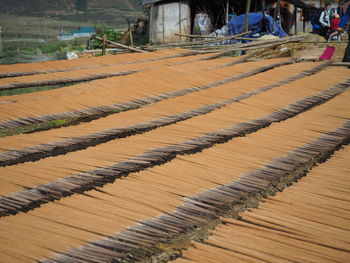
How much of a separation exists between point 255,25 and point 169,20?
3209 millimetres

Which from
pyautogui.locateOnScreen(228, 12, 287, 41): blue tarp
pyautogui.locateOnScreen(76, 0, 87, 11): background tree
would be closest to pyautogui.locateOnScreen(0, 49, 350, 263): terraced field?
pyautogui.locateOnScreen(228, 12, 287, 41): blue tarp

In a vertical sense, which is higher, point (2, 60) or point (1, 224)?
point (2, 60)

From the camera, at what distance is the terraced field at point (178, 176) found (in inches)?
55.4

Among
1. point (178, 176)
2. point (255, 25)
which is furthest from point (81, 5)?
point (178, 176)

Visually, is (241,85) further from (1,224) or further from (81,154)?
(1,224)

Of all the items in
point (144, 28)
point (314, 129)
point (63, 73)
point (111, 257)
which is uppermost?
point (144, 28)

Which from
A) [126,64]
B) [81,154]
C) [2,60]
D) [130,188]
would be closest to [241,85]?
[126,64]

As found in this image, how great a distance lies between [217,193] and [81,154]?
32.4 inches

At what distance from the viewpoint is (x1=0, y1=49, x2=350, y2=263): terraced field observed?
4.62ft

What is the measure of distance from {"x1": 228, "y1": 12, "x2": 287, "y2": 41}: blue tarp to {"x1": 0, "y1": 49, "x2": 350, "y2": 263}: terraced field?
9.13 metres

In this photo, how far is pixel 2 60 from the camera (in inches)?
318

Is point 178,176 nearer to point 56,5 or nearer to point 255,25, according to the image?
point 255,25

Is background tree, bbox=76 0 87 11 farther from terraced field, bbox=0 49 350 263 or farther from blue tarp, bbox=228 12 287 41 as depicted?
terraced field, bbox=0 49 350 263

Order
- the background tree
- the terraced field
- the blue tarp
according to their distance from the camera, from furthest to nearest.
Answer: the background tree → the blue tarp → the terraced field
